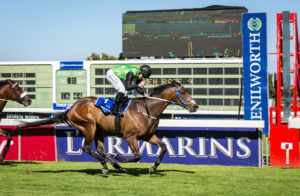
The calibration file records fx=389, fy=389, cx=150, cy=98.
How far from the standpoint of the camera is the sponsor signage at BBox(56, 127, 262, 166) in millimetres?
10188

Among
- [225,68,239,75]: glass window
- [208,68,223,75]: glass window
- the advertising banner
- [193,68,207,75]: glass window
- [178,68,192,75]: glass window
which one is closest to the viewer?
the advertising banner

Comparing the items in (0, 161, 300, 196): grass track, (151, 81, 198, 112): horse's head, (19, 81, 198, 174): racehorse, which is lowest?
(0, 161, 300, 196): grass track

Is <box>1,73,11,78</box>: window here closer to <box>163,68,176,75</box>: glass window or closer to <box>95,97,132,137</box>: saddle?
<box>163,68,176,75</box>: glass window

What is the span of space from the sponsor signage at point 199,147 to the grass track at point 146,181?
93 centimetres

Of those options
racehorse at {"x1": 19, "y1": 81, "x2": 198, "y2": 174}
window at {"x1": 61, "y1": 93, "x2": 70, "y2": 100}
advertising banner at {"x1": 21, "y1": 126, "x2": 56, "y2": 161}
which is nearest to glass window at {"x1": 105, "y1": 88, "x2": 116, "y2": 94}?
window at {"x1": 61, "y1": 93, "x2": 70, "y2": 100}

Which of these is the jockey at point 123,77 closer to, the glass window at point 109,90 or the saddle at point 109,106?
the saddle at point 109,106

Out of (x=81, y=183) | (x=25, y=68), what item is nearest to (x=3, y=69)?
(x=25, y=68)

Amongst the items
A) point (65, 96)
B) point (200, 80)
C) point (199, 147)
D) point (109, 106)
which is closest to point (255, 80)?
point (199, 147)

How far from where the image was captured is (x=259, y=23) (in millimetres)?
13359

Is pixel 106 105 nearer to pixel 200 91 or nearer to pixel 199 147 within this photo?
pixel 199 147

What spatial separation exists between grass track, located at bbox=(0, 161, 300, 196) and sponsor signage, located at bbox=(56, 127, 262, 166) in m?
0.93

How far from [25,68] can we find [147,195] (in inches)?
2377

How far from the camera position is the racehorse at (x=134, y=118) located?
8047mm

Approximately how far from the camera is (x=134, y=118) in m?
8.11
